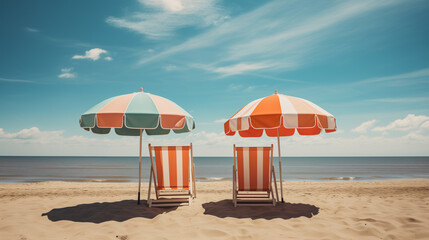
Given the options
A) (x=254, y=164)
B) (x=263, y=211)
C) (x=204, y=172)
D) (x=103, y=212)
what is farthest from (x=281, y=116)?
(x=204, y=172)

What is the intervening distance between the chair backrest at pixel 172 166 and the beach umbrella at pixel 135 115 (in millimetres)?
732

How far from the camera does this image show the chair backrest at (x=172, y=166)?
195 inches

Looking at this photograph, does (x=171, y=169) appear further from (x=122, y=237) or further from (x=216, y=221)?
(x=122, y=237)

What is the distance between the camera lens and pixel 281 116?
12.8ft

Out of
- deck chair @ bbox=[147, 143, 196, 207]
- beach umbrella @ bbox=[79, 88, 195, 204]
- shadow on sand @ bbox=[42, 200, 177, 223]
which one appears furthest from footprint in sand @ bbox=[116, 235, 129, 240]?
deck chair @ bbox=[147, 143, 196, 207]

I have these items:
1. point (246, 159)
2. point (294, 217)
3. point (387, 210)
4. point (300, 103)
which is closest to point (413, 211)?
→ point (387, 210)

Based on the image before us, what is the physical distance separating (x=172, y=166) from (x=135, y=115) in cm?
154

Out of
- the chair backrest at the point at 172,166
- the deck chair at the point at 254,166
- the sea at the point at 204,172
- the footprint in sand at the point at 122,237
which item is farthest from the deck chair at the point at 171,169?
the sea at the point at 204,172

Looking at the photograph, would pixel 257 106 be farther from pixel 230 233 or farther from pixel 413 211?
pixel 413 211

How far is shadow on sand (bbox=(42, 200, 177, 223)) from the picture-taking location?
406 centimetres

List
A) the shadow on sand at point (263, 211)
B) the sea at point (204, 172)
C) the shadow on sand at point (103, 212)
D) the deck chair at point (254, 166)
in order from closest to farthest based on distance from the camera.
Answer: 1. the shadow on sand at point (103, 212)
2. the shadow on sand at point (263, 211)
3. the deck chair at point (254, 166)
4. the sea at point (204, 172)

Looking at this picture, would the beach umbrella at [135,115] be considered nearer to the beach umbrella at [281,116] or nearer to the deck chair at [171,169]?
the deck chair at [171,169]

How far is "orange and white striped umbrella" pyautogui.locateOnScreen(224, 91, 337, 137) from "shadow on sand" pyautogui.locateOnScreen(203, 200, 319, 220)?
1453mm

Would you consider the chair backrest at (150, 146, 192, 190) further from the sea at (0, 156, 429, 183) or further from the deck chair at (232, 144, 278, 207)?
the sea at (0, 156, 429, 183)
